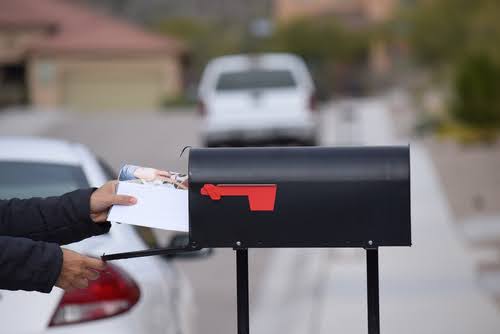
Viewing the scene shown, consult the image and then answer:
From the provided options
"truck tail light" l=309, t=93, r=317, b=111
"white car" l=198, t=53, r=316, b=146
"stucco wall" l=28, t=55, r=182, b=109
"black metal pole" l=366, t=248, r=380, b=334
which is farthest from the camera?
"stucco wall" l=28, t=55, r=182, b=109

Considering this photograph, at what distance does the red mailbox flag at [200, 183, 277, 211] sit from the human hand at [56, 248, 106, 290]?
1.48ft

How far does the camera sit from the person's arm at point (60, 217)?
425 cm

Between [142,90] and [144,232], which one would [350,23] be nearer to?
[142,90]

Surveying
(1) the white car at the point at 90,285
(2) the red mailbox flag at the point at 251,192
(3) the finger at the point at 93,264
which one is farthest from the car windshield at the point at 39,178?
(2) the red mailbox flag at the point at 251,192

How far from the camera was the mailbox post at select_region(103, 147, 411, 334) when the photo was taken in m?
4.18

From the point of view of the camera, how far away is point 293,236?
419 cm

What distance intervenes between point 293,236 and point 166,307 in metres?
1.88

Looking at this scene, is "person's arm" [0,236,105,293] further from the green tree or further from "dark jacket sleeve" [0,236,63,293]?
the green tree

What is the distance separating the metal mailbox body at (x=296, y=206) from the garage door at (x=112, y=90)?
45.4 meters

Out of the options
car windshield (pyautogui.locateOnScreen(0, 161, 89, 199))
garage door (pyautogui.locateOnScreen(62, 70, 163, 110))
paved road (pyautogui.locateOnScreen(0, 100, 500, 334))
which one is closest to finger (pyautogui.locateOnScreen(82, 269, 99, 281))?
car windshield (pyautogui.locateOnScreen(0, 161, 89, 199))

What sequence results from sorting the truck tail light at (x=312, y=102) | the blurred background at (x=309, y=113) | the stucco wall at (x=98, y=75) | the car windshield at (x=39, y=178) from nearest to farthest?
the car windshield at (x=39, y=178)
the blurred background at (x=309, y=113)
the truck tail light at (x=312, y=102)
the stucco wall at (x=98, y=75)

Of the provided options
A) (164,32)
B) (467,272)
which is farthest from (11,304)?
(164,32)

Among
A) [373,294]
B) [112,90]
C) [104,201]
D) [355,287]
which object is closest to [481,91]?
[355,287]

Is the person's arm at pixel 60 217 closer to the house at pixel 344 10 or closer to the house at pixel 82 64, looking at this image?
the house at pixel 82 64
